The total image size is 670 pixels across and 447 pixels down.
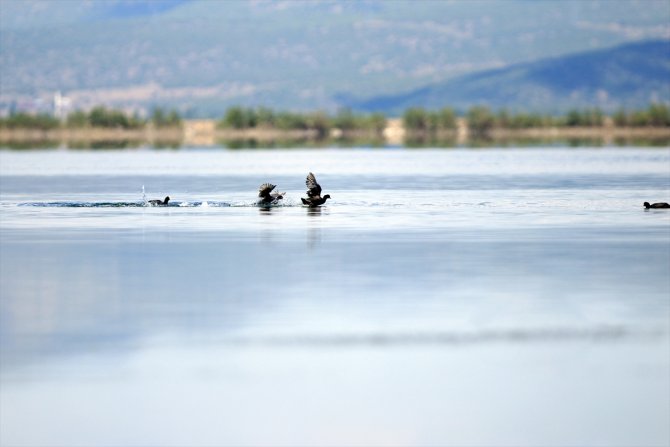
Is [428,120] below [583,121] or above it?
above

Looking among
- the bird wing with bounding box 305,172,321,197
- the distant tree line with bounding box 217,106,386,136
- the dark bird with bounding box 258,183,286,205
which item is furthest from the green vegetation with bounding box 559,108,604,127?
the bird wing with bounding box 305,172,321,197

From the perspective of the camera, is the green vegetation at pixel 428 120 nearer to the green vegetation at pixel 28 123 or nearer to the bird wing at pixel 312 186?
the green vegetation at pixel 28 123

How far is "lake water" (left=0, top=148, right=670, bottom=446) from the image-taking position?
10.4m

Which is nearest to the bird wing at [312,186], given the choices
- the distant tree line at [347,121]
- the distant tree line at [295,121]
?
the distant tree line at [347,121]

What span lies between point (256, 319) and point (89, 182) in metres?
28.4

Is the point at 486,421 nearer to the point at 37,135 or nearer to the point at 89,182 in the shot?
the point at 89,182

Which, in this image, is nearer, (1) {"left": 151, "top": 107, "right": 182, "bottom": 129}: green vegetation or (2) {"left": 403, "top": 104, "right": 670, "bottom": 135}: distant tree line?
(2) {"left": 403, "top": 104, "right": 670, "bottom": 135}: distant tree line

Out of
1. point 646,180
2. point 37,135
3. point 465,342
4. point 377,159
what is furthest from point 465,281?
point 37,135

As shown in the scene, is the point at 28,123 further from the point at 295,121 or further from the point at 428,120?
the point at 428,120

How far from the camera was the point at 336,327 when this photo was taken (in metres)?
13.7

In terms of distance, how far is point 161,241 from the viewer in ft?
73.4

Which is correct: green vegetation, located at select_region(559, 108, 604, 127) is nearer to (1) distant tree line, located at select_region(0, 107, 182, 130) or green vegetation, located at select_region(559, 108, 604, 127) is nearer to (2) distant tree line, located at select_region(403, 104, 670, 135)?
(2) distant tree line, located at select_region(403, 104, 670, 135)

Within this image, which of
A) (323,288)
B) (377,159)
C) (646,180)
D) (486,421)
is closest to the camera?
(486,421)

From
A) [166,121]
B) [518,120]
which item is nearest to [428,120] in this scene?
[518,120]
